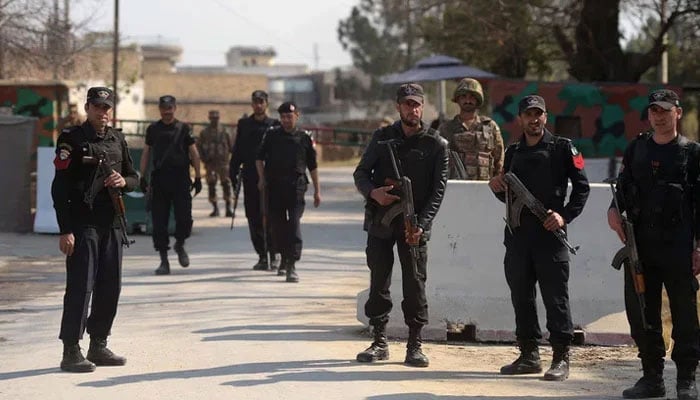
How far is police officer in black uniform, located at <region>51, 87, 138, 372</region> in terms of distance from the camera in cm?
970

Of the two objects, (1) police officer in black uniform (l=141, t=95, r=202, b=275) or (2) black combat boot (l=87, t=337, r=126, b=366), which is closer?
(2) black combat boot (l=87, t=337, r=126, b=366)

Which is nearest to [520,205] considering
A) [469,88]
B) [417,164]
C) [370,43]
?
[417,164]

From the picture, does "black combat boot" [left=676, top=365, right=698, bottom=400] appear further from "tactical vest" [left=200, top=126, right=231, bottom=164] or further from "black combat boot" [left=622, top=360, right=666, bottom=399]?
"tactical vest" [left=200, top=126, right=231, bottom=164]

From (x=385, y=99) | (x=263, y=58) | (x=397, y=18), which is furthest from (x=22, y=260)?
(x=263, y=58)

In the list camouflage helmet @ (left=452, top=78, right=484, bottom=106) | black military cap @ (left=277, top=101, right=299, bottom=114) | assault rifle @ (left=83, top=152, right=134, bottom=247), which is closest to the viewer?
assault rifle @ (left=83, top=152, right=134, bottom=247)

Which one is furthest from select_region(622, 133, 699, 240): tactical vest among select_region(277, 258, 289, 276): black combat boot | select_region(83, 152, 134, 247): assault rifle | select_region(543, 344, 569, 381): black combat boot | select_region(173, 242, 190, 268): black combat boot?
select_region(173, 242, 190, 268): black combat boot

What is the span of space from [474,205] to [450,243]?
0.38 metres

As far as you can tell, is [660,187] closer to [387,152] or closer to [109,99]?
[387,152]

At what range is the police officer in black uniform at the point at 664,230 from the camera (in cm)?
884

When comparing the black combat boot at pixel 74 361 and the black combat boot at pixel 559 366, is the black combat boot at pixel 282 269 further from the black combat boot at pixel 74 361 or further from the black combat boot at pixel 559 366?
the black combat boot at pixel 559 366

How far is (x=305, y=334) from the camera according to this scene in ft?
38.0

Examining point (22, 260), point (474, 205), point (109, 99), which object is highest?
point (109, 99)

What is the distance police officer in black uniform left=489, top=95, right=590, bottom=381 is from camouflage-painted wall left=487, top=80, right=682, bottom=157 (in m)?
18.3

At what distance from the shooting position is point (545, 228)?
953 cm
